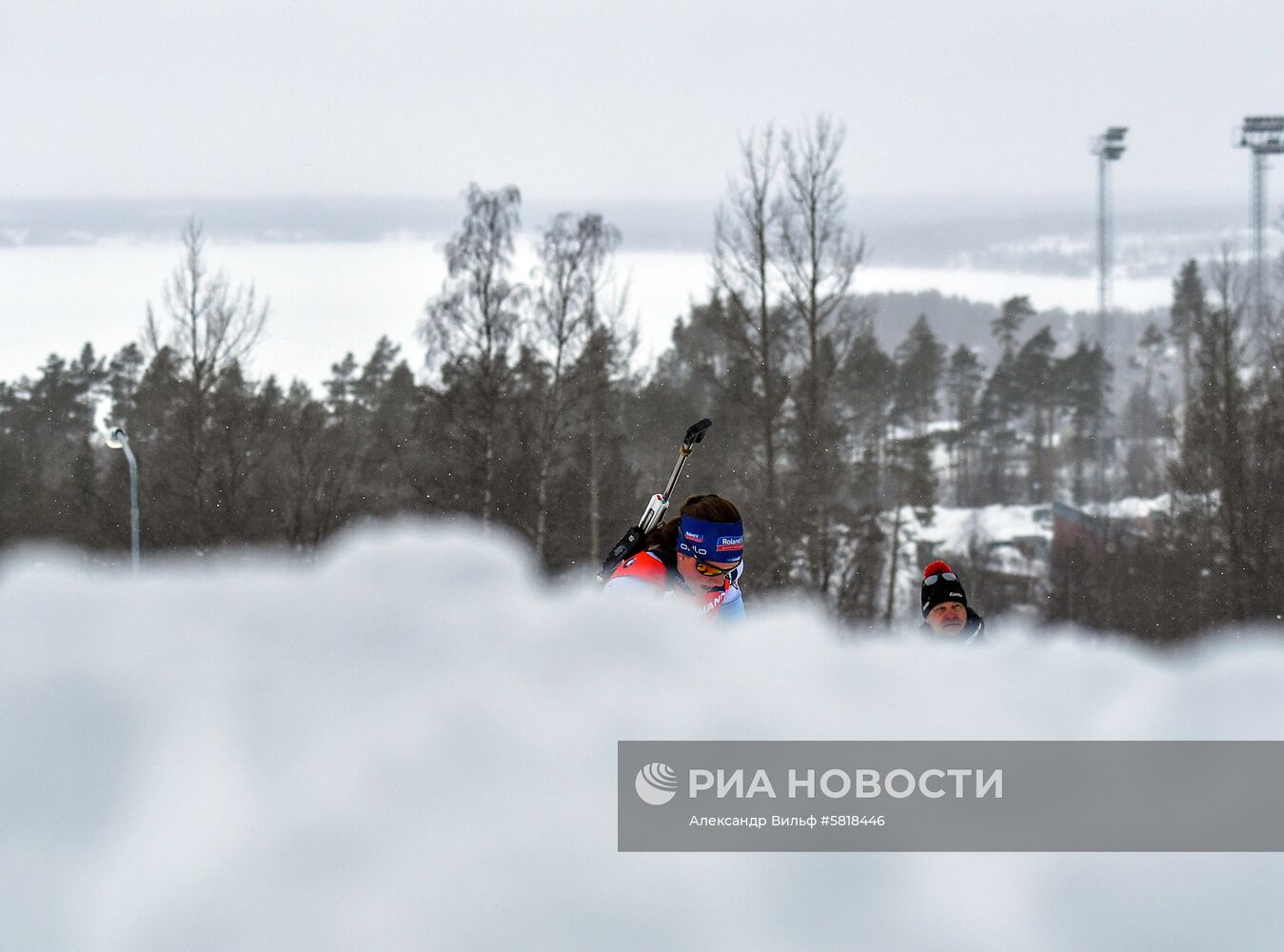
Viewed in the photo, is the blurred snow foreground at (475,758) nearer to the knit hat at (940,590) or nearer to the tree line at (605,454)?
the knit hat at (940,590)

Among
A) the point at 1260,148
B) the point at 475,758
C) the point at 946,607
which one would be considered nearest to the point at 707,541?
the point at 946,607

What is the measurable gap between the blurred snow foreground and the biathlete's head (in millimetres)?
2379

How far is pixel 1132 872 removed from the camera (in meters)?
1.58

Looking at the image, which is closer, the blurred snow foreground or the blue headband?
the blurred snow foreground

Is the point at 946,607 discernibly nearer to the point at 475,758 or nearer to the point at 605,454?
the point at 475,758

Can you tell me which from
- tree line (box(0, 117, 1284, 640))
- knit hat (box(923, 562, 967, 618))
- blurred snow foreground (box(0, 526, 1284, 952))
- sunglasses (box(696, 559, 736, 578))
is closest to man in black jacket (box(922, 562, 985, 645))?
knit hat (box(923, 562, 967, 618))

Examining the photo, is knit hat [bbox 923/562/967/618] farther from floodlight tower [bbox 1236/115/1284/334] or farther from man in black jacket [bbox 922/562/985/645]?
floodlight tower [bbox 1236/115/1284/334]

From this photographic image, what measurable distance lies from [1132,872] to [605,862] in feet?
2.09

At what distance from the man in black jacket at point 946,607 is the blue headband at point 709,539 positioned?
120 centimetres

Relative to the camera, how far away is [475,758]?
157 cm

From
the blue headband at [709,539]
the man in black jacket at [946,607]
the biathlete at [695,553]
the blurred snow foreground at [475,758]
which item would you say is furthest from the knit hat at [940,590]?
the blurred snow foreground at [475,758]

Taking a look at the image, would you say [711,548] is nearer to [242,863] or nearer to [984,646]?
[984,646]

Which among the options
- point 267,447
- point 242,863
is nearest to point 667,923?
point 242,863

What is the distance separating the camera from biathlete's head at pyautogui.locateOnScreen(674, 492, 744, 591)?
13.6 ft
